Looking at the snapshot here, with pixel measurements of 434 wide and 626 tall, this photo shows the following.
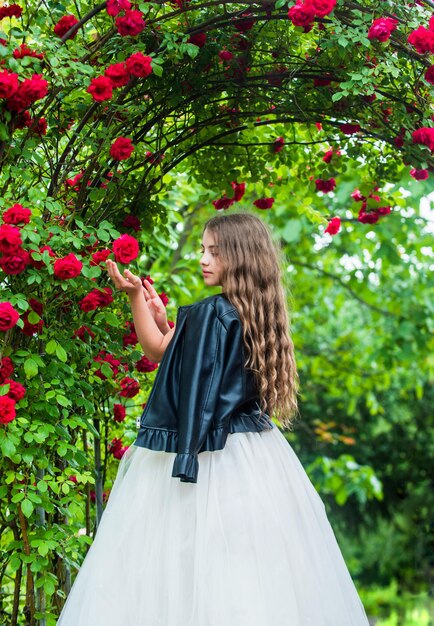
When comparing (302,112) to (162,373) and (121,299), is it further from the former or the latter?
(162,373)

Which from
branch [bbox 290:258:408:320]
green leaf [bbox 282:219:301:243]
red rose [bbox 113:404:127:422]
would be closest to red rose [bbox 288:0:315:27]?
red rose [bbox 113:404:127:422]

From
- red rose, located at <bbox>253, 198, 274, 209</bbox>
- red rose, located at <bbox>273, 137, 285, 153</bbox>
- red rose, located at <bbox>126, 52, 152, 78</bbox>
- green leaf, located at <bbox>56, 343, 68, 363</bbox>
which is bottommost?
green leaf, located at <bbox>56, 343, 68, 363</bbox>

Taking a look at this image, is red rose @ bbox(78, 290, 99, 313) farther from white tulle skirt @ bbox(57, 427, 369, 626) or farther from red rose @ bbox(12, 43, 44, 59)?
red rose @ bbox(12, 43, 44, 59)

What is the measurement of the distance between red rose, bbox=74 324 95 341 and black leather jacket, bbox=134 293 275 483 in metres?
0.33

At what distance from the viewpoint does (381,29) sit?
2.22 meters

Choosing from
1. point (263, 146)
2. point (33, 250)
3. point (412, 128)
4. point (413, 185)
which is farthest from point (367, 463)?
point (33, 250)

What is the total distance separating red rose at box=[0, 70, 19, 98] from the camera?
6.28 feet

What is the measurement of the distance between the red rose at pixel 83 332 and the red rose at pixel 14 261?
491 mm

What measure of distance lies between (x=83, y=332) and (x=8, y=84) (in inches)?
33.0

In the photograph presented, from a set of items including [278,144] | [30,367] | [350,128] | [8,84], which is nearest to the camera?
[8,84]

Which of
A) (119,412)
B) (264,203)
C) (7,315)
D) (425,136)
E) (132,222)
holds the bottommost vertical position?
(119,412)

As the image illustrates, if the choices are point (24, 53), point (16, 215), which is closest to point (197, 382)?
point (16, 215)

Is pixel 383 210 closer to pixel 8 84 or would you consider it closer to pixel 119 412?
pixel 119 412

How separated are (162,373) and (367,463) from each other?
6.76 metres
